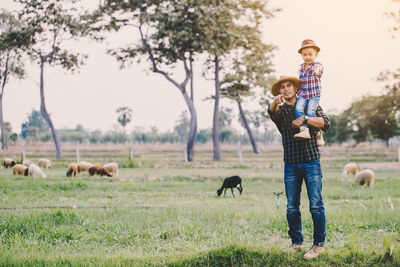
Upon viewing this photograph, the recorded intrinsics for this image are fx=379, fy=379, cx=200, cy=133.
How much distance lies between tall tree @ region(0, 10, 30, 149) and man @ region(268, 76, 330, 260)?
3514cm

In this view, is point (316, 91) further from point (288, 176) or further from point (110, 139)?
point (110, 139)

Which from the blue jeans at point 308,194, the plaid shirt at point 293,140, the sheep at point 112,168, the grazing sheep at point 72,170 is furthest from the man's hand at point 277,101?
the sheep at point 112,168

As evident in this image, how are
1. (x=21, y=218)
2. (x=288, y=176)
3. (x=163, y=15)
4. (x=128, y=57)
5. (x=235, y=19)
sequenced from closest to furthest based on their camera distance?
(x=288, y=176) < (x=21, y=218) < (x=163, y=15) < (x=235, y=19) < (x=128, y=57)

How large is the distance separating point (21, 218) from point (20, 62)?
37.1 m

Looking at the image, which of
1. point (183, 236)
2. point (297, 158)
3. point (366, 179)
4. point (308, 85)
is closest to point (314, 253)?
point (297, 158)

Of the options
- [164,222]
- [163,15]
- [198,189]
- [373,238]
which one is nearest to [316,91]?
[373,238]

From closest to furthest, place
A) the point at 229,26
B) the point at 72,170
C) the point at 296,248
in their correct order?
1. the point at 296,248
2. the point at 72,170
3. the point at 229,26

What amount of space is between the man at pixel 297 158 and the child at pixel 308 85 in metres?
0.09

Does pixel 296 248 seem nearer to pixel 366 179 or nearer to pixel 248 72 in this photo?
pixel 366 179

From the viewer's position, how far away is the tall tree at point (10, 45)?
114 feet

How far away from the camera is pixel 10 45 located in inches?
1385

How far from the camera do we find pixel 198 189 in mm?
13703

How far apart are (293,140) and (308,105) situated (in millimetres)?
488

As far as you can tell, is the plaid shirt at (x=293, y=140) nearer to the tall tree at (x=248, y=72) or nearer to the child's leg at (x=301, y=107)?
the child's leg at (x=301, y=107)
